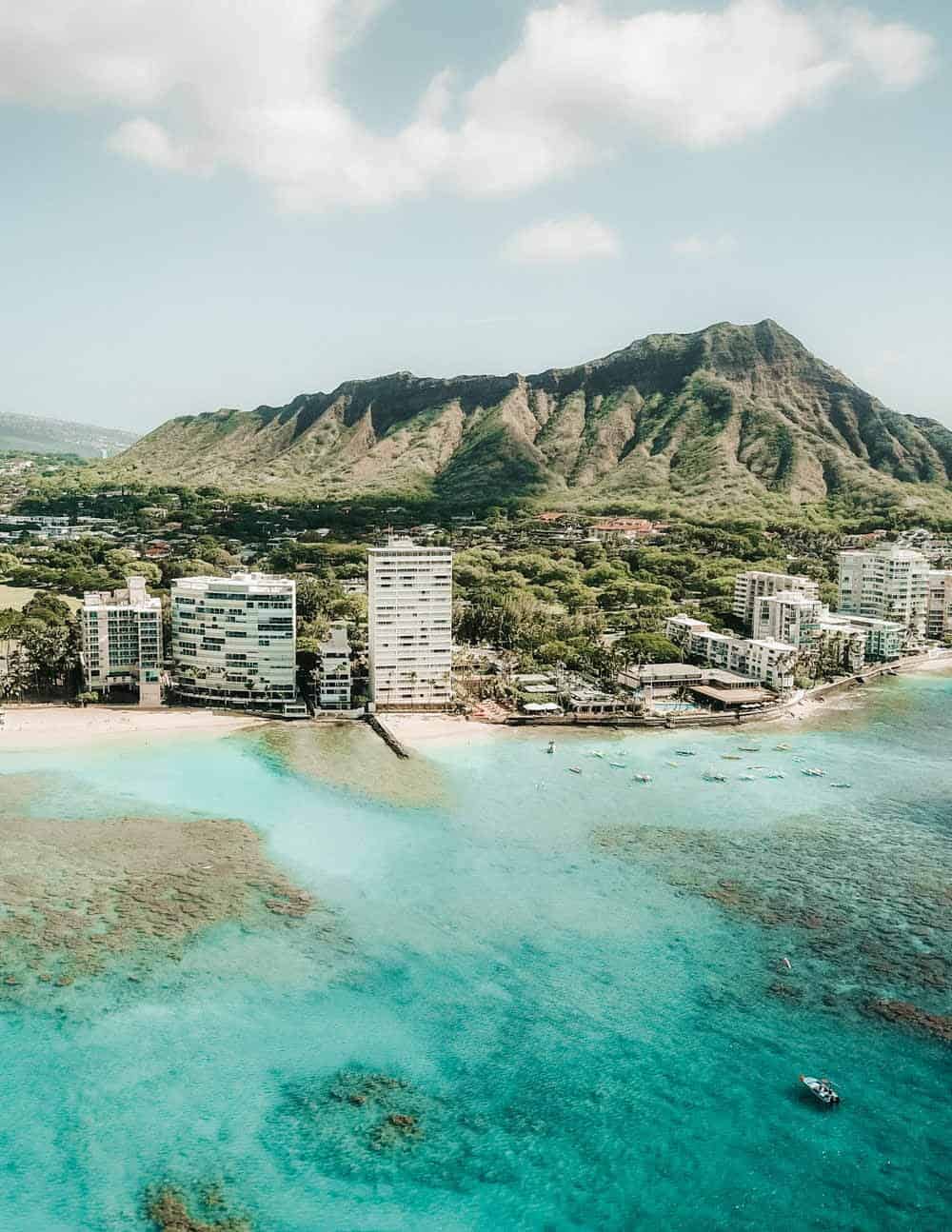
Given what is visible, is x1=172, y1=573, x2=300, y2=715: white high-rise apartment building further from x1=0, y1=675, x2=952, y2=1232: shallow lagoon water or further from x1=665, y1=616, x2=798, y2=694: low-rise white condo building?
x1=665, y1=616, x2=798, y2=694: low-rise white condo building

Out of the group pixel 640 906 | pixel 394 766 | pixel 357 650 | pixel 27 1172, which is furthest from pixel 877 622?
pixel 27 1172

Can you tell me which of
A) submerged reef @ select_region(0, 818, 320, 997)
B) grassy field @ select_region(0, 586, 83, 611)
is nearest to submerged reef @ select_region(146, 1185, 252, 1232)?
submerged reef @ select_region(0, 818, 320, 997)

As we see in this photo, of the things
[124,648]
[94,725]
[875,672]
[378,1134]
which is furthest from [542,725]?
[378,1134]

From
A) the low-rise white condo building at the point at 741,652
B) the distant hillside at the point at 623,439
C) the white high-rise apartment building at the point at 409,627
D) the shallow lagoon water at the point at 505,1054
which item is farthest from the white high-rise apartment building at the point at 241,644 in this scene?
the distant hillside at the point at 623,439

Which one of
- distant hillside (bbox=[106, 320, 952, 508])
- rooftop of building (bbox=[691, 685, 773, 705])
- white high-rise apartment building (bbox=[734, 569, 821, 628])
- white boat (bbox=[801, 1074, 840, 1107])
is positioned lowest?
white boat (bbox=[801, 1074, 840, 1107])

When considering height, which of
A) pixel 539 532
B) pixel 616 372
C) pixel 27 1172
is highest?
pixel 616 372

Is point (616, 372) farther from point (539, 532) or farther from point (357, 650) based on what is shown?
point (357, 650)
